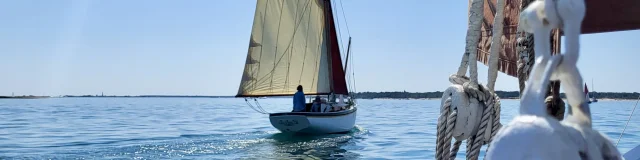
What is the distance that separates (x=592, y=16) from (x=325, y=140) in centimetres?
1579

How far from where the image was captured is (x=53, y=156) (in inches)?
592

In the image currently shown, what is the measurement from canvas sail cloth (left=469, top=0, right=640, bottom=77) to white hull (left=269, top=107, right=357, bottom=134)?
15908 millimetres

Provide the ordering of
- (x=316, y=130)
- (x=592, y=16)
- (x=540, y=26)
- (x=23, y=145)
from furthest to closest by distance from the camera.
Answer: (x=316, y=130) → (x=23, y=145) → (x=592, y=16) → (x=540, y=26)

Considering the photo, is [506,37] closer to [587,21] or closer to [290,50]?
[587,21]

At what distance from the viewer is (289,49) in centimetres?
2355

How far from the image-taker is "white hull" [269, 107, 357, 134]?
63.8ft

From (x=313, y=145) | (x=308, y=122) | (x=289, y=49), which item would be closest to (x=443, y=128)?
(x=313, y=145)

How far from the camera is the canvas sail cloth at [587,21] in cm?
317

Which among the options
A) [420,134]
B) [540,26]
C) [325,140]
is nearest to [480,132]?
[540,26]

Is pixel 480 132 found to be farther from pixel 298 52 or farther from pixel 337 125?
pixel 298 52

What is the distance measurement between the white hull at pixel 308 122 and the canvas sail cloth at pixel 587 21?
1591cm

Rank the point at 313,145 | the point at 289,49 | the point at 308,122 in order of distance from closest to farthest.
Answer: the point at 313,145, the point at 308,122, the point at 289,49

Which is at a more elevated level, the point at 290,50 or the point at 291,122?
the point at 290,50

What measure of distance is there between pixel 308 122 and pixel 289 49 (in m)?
4.67
